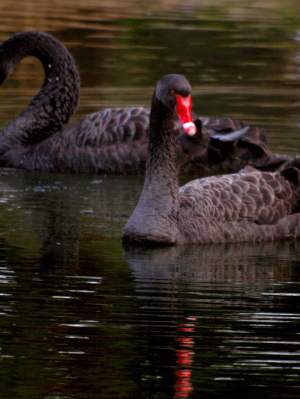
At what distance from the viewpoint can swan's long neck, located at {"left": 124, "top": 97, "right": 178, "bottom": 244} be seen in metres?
9.14

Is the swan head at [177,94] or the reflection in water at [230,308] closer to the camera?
the reflection in water at [230,308]

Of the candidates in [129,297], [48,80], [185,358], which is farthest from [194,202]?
[48,80]

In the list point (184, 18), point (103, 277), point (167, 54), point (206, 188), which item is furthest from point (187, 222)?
point (184, 18)

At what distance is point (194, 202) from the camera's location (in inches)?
368

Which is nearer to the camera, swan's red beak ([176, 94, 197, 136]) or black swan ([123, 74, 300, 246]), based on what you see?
swan's red beak ([176, 94, 197, 136])

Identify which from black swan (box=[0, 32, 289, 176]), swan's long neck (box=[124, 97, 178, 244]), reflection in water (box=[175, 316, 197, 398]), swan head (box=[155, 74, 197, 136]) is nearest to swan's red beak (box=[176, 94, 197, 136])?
swan head (box=[155, 74, 197, 136])

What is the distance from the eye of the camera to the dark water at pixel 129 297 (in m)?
6.41

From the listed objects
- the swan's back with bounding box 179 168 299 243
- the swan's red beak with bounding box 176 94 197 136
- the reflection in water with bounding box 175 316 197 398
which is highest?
the swan's red beak with bounding box 176 94 197 136

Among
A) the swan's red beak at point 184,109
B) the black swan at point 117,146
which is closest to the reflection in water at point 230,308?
the swan's red beak at point 184,109

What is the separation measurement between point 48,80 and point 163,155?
4.00 meters

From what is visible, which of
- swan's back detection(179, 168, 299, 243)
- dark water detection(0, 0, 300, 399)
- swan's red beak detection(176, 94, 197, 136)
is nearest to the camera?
dark water detection(0, 0, 300, 399)

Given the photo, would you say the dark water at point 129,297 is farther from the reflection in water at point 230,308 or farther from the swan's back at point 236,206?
the swan's back at point 236,206

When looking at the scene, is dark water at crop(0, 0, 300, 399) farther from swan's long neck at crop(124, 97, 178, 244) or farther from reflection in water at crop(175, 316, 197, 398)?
swan's long neck at crop(124, 97, 178, 244)

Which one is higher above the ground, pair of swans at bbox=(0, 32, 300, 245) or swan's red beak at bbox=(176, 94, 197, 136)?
swan's red beak at bbox=(176, 94, 197, 136)
